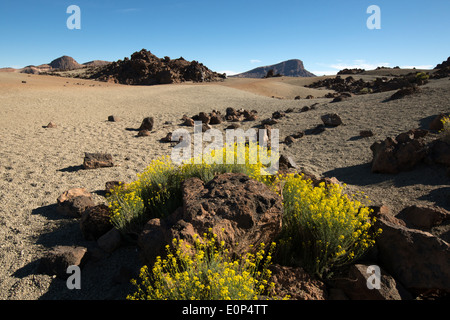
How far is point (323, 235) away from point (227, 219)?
1.24m

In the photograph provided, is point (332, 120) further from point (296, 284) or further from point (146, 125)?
point (296, 284)

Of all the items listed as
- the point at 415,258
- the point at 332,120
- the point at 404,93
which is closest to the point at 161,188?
the point at 415,258

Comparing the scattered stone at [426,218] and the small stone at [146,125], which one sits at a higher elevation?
the small stone at [146,125]

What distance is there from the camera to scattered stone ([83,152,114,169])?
7.56 meters

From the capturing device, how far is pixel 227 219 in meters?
3.27

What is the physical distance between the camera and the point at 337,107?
15.0 meters

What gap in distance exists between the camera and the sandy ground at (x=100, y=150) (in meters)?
3.91

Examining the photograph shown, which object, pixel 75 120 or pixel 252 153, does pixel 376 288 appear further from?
pixel 75 120

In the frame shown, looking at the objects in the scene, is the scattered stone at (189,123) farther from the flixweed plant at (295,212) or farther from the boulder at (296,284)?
the boulder at (296,284)

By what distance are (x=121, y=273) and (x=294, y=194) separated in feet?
8.89

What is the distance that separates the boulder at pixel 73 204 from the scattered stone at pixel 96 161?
88.2 inches

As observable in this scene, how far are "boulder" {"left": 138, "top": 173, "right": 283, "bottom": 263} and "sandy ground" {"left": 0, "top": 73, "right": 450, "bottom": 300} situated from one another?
811 mm

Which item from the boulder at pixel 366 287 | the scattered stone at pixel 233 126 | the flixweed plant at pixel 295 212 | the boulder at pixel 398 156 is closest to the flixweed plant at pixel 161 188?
the flixweed plant at pixel 295 212

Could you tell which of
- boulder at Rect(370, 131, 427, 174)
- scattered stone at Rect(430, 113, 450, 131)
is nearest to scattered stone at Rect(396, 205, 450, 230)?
boulder at Rect(370, 131, 427, 174)
